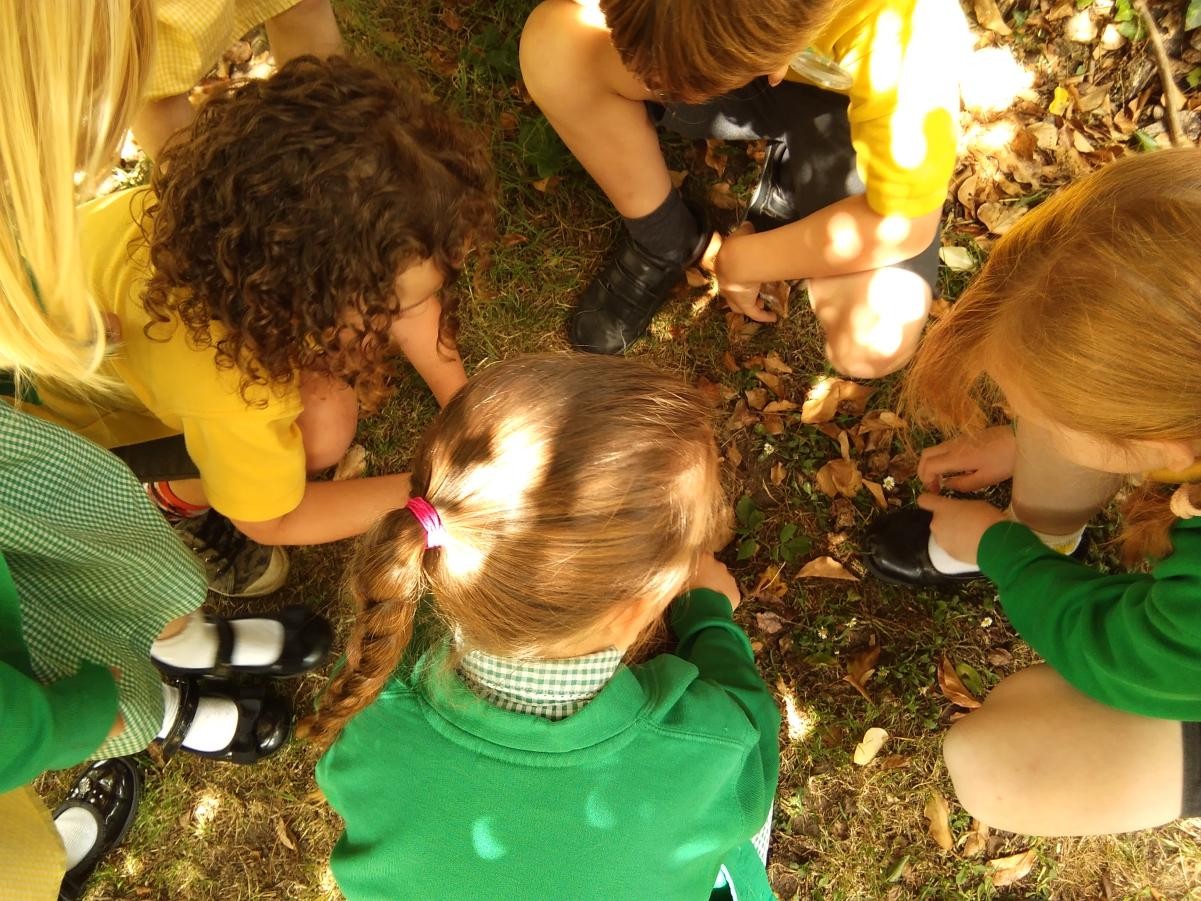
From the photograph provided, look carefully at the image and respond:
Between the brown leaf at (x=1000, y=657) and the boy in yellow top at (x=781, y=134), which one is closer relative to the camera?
the boy in yellow top at (x=781, y=134)

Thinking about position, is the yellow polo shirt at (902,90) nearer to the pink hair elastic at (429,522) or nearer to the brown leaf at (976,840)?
the pink hair elastic at (429,522)

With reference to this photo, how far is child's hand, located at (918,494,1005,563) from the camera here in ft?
7.71

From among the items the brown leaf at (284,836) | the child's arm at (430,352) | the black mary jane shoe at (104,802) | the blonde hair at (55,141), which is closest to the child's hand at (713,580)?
the child's arm at (430,352)

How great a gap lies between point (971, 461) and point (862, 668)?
2.33ft

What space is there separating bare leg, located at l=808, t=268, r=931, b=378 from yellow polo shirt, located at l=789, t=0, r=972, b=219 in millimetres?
255

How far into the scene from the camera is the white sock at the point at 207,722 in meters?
2.52

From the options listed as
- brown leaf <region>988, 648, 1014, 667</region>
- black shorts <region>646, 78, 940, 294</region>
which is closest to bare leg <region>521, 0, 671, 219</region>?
black shorts <region>646, 78, 940, 294</region>

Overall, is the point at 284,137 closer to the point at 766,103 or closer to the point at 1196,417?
the point at 766,103

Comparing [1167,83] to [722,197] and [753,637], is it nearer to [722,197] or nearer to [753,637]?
[722,197]

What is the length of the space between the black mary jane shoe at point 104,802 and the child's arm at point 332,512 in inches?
38.4

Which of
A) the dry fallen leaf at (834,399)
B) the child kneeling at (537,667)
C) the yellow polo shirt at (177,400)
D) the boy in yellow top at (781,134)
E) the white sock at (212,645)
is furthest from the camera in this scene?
the dry fallen leaf at (834,399)

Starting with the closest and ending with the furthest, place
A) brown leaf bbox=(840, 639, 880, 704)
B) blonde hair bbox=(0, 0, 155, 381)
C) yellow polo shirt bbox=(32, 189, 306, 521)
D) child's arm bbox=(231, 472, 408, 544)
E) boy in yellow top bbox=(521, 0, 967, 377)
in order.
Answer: blonde hair bbox=(0, 0, 155, 381) → boy in yellow top bbox=(521, 0, 967, 377) → yellow polo shirt bbox=(32, 189, 306, 521) → child's arm bbox=(231, 472, 408, 544) → brown leaf bbox=(840, 639, 880, 704)

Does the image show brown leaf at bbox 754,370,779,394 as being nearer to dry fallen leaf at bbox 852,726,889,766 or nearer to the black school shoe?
the black school shoe

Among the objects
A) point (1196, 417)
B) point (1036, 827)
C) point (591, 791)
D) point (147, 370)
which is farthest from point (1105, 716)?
point (147, 370)
